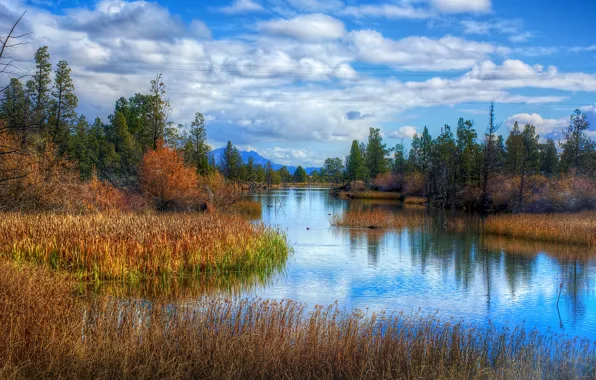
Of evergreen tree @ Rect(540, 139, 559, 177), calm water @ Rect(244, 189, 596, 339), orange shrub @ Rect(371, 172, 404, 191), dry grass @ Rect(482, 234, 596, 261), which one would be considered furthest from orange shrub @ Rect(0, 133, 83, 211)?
evergreen tree @ Rect(540, 139, 559, 177)

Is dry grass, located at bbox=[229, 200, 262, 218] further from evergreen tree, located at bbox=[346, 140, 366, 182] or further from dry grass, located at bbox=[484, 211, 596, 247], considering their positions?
evergreen tree, located at bbox=[346, 140, 366, 182]

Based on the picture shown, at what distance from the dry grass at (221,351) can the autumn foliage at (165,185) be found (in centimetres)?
2804

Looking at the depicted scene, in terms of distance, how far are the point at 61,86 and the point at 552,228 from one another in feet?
163

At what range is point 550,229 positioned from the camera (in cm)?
2869

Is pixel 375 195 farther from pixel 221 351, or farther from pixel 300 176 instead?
pixel 300 176

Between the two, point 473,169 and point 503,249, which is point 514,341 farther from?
point 473,169

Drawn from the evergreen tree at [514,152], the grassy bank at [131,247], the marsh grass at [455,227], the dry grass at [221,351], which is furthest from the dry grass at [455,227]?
the dry grass at [221,351]

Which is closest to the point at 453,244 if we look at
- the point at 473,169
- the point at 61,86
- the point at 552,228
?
the point at 552,228

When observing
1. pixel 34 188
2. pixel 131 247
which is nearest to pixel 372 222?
pixel 34 188

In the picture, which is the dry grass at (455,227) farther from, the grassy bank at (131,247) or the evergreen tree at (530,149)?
the evergreen tree at (530,149)

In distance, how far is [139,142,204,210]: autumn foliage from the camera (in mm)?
37844

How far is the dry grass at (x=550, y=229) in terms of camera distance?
26922 millimetres

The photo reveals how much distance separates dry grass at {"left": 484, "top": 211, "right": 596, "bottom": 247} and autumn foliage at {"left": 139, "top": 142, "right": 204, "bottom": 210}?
21.5 metres

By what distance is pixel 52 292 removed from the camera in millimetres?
10750
